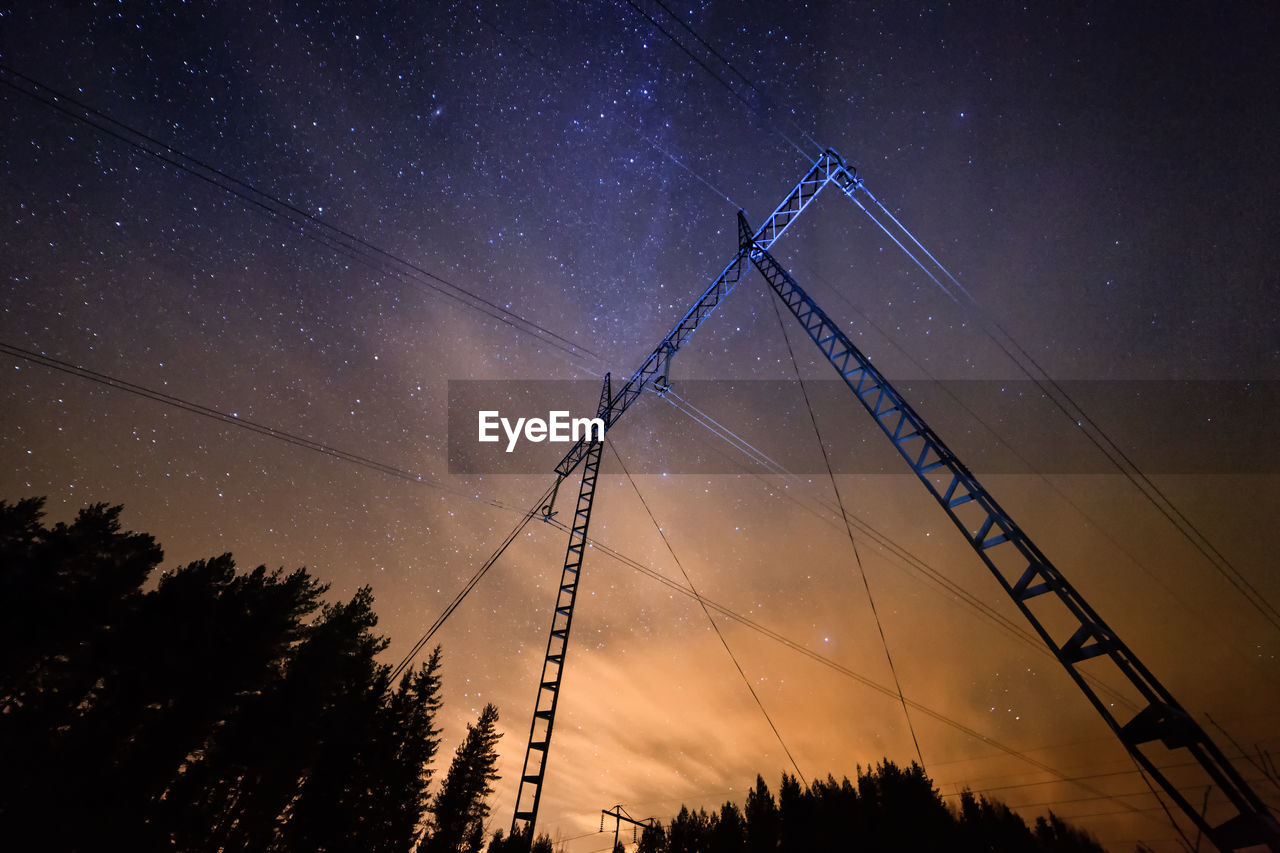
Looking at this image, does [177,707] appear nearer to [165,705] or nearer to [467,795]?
[165,705]

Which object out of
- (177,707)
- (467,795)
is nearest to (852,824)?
(467,795)

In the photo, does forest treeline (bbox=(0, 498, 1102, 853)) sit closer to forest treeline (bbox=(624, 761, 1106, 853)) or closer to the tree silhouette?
the tree silhouette

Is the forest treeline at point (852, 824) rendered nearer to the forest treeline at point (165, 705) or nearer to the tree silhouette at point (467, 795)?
the tree silhouette at point (467, 795)

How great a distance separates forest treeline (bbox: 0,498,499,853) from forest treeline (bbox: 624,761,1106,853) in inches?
1378

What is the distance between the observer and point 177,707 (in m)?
20.0

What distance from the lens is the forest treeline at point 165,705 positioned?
58.6 feet

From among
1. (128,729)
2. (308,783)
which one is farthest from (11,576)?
(308,783)

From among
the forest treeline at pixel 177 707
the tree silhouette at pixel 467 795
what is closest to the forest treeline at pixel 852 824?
the tree silhouette at pixel 467 795

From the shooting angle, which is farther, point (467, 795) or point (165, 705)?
point (467, 795)

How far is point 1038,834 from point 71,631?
115 metres

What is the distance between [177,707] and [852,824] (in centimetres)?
5352

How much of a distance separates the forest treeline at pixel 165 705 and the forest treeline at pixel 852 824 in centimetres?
3501

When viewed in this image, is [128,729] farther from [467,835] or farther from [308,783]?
[467,835]

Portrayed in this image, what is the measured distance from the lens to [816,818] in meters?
43.5
